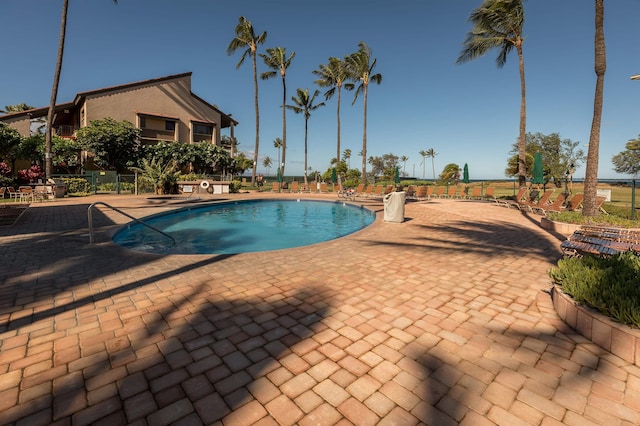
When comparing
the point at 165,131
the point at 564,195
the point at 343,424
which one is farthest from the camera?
the point at 165,131

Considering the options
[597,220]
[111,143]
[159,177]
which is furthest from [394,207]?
[111,143]

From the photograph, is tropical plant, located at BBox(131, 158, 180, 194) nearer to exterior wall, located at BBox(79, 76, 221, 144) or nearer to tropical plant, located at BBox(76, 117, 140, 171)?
tropical plant, located at BBox(76, 117, 140, 171)

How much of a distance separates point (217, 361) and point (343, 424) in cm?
124

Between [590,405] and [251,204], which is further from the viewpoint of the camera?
[251,204]

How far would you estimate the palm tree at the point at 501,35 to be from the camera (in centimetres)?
1577

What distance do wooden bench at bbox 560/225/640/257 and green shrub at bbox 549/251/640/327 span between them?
480 millimetres

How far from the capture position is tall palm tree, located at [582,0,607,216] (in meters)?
9.14

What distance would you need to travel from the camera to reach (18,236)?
24.5 ft

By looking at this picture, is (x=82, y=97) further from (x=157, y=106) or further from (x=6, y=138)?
(x=6, y=138)

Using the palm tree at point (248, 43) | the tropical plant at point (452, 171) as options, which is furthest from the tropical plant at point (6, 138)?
the tropical plant at point (452, 171)

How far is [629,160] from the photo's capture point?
54531 mm

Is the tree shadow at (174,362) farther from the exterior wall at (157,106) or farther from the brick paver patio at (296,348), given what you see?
the exterior wall at (157,106)

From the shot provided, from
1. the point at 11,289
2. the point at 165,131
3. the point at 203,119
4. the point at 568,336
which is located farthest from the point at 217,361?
the point at 203,119

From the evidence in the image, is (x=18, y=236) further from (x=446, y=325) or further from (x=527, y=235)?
(x=527, y=235)
